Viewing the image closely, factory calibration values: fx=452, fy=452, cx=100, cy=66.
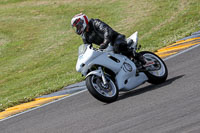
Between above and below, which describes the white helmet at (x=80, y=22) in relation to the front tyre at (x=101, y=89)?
above

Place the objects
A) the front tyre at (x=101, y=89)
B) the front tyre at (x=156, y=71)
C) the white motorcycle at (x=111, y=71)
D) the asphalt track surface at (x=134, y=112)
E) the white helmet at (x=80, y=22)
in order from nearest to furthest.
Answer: the asphalt track surface at (x=134, y=112), the front tyre at (x=101, y=89), the white motorcycle at (x=111, y=71), the white helmet at (x=80, y=22), the front tyre at (x=156, y=71)

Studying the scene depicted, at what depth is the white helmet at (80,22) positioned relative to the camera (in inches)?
331

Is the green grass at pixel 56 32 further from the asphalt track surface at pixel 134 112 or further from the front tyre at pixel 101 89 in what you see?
the front tyre at pixel 101 89

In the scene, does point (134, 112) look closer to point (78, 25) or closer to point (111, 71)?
point (111, 71)

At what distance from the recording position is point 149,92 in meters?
8.19

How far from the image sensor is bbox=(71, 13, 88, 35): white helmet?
331 inches

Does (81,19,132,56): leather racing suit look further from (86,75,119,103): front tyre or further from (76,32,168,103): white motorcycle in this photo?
(86,75,119,103): front tyre

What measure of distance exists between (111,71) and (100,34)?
742mm

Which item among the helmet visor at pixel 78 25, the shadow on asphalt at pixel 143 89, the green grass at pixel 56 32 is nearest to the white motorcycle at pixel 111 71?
the shadow on asphalt at pixel 143 89

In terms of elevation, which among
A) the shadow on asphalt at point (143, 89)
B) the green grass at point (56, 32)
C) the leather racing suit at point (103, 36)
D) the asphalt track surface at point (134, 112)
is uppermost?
the leather racing suit at point (103, 36)

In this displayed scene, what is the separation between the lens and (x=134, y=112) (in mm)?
6875

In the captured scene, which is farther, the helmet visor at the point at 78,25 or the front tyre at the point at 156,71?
the front tyre at the point at 156,71

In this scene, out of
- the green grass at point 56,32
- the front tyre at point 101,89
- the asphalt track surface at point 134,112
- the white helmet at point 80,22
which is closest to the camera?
the asphalt track surface at point 134,112

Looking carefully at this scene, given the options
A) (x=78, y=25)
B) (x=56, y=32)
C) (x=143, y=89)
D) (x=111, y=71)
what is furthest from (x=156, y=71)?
(x=56, y=32)
